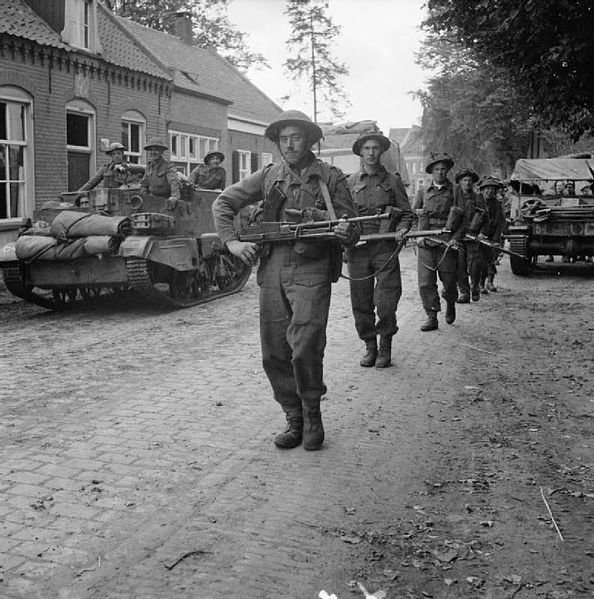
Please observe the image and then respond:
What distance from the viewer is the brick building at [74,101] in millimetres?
16016

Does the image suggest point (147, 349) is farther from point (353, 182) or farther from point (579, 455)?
point (579, 455)

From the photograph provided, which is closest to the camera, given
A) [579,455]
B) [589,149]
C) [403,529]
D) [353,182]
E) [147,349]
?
[403,529]

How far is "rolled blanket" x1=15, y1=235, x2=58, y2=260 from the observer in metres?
10.6

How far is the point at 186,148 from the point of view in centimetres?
2392

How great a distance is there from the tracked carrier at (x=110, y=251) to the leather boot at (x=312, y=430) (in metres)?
5.89

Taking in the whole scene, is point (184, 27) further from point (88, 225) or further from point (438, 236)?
point (438, 236)

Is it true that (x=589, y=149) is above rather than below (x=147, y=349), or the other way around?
above

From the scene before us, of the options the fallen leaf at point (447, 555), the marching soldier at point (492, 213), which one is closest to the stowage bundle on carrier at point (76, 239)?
the marching soldier at point (492, 213)

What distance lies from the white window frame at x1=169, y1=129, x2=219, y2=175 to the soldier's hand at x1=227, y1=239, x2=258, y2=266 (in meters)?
18.4

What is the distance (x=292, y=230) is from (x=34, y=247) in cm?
670

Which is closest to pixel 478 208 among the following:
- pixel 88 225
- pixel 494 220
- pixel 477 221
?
pixel 477 221

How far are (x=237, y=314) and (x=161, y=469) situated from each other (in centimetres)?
655

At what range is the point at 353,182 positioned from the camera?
7.68 metres

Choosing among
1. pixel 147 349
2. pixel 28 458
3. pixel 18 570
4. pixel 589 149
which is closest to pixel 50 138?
pixel 147 349
